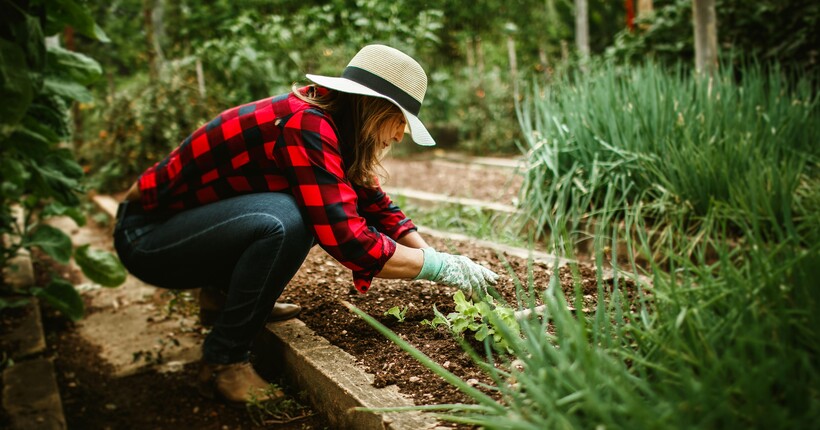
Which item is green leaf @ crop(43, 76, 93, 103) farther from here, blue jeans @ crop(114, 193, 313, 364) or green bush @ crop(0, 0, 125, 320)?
blue jeans @ crop(114, 193, 313, 364)

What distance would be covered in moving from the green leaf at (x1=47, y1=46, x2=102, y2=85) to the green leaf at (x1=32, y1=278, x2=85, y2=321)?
2.80ft

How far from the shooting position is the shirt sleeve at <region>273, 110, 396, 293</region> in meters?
1.89

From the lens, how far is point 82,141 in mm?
7566

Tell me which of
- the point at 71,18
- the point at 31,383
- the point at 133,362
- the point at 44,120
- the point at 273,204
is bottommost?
the point at 133,362

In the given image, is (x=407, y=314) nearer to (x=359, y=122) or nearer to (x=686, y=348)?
(x=359, y=122)

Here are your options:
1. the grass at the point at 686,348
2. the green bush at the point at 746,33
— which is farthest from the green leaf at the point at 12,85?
the green bush at the point at 746,33

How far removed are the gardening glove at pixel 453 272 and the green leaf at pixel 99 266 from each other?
4.78 feet

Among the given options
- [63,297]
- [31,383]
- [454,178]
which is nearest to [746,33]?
[454,178]

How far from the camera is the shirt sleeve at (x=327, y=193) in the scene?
1888 millimetres

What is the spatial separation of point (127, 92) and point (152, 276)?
16.2 ft

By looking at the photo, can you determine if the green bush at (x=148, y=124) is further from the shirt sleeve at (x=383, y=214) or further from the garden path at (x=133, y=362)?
the shirt sleeve at (x=383, y=214)

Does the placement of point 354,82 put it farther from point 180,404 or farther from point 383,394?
point 180,404

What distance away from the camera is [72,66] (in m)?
2.48

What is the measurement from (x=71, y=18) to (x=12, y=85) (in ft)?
2.04
